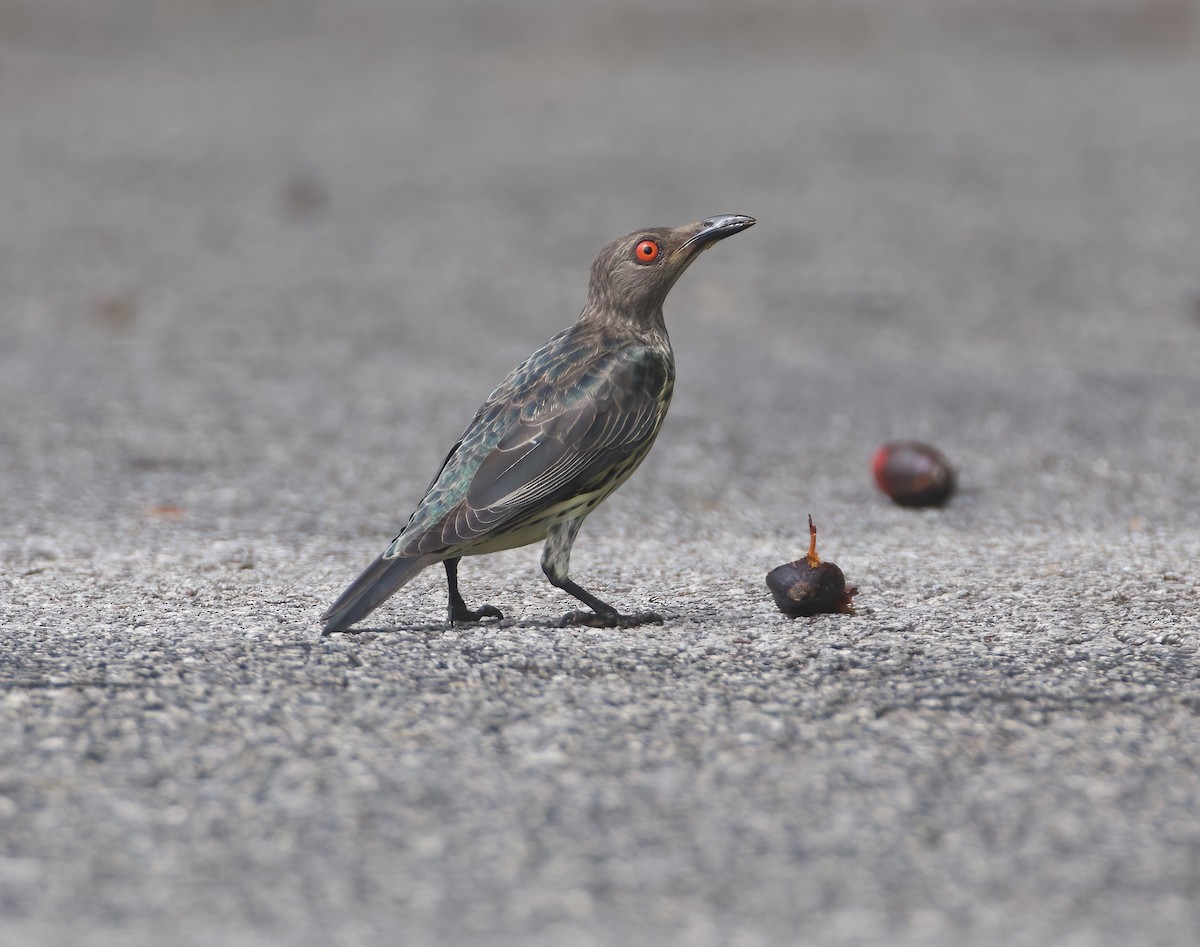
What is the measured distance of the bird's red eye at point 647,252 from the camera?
5.00 m

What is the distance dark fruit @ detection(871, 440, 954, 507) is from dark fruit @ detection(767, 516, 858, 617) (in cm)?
237

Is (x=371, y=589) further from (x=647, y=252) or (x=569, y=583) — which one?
(x=647, y=252)

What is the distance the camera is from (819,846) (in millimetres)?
3232

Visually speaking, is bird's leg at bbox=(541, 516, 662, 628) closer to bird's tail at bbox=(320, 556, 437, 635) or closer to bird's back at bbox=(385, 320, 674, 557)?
bird's back at bbox=(385, 320, 674, 557)

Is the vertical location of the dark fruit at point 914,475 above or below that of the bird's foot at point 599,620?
above

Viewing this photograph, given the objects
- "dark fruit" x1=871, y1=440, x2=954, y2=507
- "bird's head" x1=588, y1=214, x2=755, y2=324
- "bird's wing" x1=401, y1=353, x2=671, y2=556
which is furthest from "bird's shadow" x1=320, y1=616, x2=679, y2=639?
"dark fruit" x1=871, y1=440, x2=954, y2=507

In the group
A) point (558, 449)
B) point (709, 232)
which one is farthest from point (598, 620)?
point (709, 232)

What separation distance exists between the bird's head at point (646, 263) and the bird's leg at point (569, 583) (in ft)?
2.63

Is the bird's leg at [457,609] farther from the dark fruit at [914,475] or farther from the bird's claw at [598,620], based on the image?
the dark fruit at [914,475]

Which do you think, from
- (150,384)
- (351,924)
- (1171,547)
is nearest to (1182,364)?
(1171,547)

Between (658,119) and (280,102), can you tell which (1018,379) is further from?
(280,102)

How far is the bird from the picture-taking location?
4.45 meters

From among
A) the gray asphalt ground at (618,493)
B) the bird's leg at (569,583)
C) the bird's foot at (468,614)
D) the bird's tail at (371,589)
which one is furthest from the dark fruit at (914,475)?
the bird's tail at (371,589)

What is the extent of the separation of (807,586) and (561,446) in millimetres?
864
